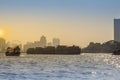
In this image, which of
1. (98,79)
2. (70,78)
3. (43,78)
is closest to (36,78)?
(43,78)

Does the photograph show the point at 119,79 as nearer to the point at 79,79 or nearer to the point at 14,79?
the point at 79,79

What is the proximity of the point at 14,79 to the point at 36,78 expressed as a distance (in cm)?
369

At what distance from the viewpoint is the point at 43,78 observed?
2495 inches

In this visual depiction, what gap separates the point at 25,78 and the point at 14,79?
6.21 ft

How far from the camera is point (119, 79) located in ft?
199

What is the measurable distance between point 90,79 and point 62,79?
13.4ft

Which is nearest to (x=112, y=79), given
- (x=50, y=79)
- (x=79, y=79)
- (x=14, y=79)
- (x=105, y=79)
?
(x=105, y=79)

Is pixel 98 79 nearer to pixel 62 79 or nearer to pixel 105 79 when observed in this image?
pixel 105 79

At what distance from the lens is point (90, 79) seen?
6219cm

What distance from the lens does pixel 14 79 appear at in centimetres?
6122

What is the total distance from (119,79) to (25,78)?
44.4ft

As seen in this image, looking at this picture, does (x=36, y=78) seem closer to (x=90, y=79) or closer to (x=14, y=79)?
(x=14, y=79)

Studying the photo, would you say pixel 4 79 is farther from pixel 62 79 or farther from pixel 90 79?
pixel 90 79

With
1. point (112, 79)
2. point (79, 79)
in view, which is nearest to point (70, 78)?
point (79, 79)
